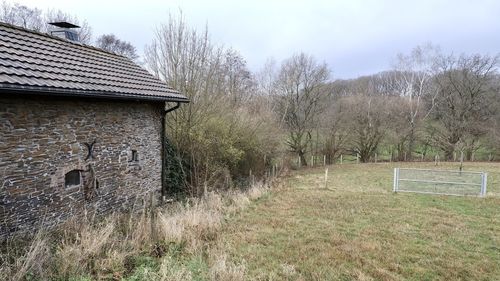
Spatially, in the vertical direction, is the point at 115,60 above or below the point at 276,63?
below

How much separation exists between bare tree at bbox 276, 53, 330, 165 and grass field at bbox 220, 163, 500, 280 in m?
19.9

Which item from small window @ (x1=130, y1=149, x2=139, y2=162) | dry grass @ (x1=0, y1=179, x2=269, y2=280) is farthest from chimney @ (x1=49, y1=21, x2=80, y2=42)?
dry grass @ (x1=0, y1=179, x2=269, y2=280)

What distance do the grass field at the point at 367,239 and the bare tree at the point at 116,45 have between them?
2399cm

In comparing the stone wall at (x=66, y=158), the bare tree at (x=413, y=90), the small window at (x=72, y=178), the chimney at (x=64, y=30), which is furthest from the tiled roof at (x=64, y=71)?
the bare tree at (x=413, y=90)

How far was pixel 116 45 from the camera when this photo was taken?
3173cm

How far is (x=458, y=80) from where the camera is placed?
3516cm

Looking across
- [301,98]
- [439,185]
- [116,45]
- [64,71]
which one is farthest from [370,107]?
[64,71]

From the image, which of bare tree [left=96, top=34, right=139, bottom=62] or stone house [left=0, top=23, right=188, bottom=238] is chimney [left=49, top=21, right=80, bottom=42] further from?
bare tree [left=96, top=34, right=139, bottom=62]

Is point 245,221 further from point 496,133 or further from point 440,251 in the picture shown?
point 496,133

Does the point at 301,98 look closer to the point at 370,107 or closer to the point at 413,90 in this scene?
the point at 370,107

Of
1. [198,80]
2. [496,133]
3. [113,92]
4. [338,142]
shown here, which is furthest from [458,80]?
[113,92]

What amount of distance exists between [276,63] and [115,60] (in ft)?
87.7

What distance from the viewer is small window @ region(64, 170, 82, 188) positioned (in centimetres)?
751

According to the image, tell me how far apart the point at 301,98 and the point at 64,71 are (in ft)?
87.3
